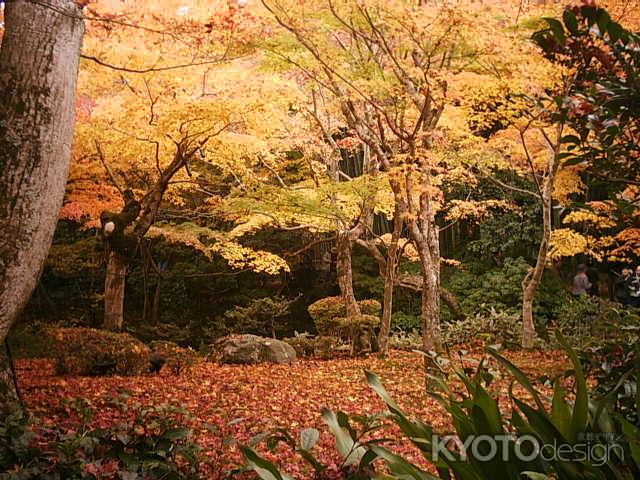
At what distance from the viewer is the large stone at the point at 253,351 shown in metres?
8.93

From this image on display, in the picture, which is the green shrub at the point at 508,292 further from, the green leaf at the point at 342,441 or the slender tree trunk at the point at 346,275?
the green leaf at the point at 342,441

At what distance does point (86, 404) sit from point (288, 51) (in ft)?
16.0

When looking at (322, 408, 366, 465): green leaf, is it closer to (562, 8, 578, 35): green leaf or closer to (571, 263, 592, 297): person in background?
(562, 8, 578, 35): green leaf

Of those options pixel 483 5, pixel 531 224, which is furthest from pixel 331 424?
pixel 531 224

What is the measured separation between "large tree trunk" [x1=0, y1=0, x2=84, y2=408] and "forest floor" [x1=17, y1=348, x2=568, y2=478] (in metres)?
1.47

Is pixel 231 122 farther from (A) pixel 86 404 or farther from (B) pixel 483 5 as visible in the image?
(A) pixel 86 404

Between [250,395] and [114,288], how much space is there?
2950 mm

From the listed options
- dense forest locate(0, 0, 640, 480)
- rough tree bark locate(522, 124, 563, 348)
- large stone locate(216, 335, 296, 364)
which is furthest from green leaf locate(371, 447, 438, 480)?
large stone locate(216, 335, 296, 364)

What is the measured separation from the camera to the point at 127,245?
7.84 meters

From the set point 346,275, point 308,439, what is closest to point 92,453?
point 308,439

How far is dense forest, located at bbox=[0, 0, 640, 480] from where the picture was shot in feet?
4.65

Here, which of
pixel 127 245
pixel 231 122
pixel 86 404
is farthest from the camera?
pixel 127 245

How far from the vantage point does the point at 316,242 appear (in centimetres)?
895

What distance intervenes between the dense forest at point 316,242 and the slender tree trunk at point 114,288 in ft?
0.16
